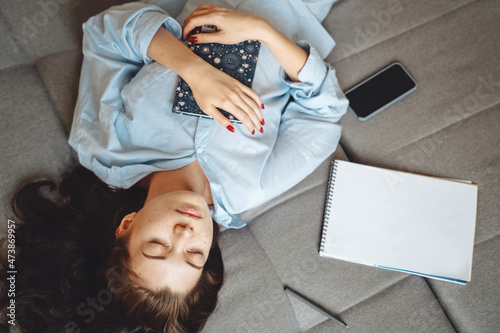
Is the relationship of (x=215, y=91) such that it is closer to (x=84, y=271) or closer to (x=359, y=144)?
(x=359, y=144)

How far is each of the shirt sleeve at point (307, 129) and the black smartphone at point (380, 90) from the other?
0.33 ft

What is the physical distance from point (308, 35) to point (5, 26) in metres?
1.15

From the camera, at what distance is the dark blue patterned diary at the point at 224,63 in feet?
3.62

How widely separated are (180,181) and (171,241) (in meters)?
0.25

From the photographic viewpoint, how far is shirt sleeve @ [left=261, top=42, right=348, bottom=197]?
121 centimetres

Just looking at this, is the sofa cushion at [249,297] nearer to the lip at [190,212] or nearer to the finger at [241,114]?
the lip at [190,212]

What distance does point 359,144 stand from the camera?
1310 millimetres

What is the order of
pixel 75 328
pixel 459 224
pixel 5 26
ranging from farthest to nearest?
pixel 5 26 → pixel 459 224 → pixel 75 328

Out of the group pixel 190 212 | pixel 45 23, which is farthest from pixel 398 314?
pixel 45 23

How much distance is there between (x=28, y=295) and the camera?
108 centimetres

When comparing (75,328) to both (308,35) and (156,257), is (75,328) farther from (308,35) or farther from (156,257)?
(308,35)

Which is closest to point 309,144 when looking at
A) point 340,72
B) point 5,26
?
point 340,72

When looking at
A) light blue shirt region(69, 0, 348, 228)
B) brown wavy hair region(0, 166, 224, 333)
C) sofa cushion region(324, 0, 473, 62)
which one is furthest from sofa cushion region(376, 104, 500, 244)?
brown wavy hair region(0, 166, 224, 333)

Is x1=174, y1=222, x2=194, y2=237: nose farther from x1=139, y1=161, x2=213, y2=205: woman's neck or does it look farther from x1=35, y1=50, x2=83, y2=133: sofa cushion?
x1=35, y1=50, x2=83, y2=133: sofa cushion
